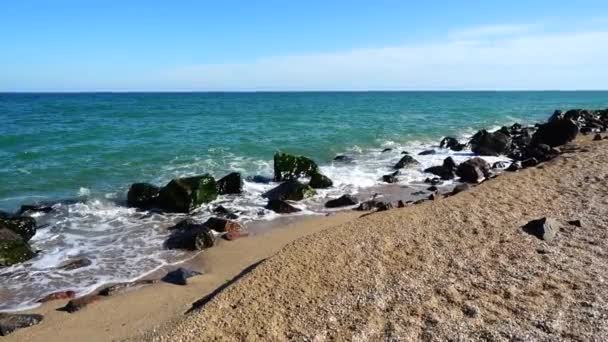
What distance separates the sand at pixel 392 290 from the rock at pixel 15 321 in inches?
5.0

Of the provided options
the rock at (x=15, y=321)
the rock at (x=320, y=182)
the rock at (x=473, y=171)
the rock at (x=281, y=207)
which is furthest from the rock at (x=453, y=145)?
the rock at (x=15, y=321)

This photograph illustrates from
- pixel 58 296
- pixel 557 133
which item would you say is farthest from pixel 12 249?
pixel 557 133

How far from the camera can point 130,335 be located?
21.0 ft

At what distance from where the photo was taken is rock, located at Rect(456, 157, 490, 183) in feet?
53.0

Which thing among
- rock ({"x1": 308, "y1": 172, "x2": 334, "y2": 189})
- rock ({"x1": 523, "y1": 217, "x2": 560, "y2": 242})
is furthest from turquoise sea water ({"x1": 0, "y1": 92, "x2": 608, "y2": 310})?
rock ({"x1": 523, "y1": 217, "x2": 560, "y2": 242})

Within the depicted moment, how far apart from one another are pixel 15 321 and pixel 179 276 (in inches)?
96.2

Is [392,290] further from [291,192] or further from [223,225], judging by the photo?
[291,192]

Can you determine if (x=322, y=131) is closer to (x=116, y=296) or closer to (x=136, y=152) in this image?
(x=136, y=152)

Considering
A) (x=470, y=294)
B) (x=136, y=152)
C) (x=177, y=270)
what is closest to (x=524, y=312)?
(x=470, y=294)

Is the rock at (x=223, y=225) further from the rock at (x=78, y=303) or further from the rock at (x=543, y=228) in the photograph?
the rock at (x=543, y=228)

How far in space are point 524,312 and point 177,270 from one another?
5.54 meters

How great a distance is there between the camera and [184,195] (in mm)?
13312

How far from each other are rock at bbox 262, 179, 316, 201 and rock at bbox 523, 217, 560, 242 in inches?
255

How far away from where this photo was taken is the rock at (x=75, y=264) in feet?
30.1
